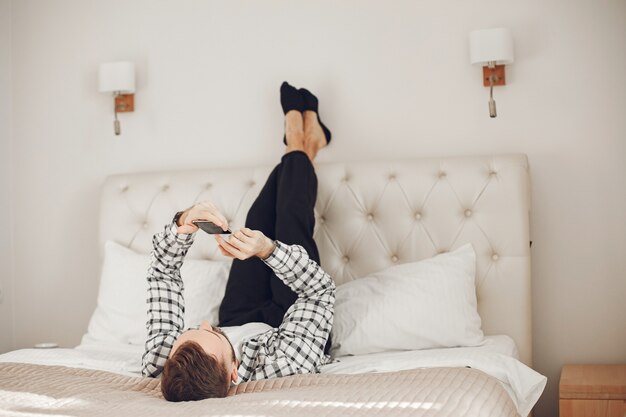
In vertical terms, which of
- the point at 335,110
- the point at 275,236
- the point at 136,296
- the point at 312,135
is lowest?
the point at 136,296

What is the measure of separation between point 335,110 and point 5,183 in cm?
161

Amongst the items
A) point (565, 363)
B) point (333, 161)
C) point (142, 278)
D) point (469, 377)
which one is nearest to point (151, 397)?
point (469, 377)

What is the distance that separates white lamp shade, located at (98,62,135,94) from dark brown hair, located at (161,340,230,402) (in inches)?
65.1

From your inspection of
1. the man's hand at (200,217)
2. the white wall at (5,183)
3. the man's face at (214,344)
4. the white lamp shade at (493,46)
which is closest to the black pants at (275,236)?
the man's hand at (200,217)

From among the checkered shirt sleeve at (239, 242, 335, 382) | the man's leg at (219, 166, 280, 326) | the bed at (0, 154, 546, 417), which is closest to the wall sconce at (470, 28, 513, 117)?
the bed at (0, 154, 546, 417)

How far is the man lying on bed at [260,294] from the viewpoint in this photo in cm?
171

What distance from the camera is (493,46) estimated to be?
100 inches

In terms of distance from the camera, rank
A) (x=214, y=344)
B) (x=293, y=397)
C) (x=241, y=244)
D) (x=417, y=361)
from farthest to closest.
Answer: (x=417, y=361) < (x=241, y=244) < (x=214, y=344) < (x=293, y=397)

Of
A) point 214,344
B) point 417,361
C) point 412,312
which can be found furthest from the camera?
point 412,312

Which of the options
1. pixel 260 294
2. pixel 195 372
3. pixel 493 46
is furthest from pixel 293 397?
pixel 493 46

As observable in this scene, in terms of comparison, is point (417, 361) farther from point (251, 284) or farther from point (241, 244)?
point (251, 284)

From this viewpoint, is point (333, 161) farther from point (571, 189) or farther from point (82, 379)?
point (82, 379)

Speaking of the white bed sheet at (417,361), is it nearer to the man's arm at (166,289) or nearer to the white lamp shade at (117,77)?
the man's arm at (166,289)

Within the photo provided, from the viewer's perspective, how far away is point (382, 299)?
7.76ft
